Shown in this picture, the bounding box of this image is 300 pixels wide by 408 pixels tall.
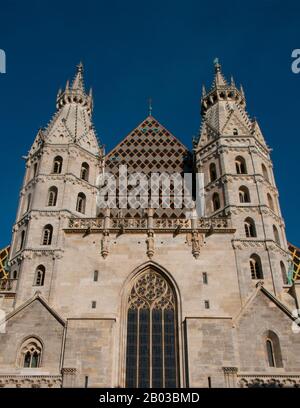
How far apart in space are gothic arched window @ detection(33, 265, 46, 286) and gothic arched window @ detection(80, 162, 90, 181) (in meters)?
5.51

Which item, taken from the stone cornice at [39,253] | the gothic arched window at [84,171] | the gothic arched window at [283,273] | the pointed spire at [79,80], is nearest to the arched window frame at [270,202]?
the gothic arched window at [283,273]

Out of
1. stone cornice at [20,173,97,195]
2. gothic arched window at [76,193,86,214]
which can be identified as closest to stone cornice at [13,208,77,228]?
gothic arched window at [76,193,86,214]

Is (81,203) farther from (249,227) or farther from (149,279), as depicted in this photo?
(249,227)

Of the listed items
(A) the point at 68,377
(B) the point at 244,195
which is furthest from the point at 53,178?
(A) the point at 68,377

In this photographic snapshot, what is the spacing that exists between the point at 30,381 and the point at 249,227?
10.2 m

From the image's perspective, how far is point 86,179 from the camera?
2267cm

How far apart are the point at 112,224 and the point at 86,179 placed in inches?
144

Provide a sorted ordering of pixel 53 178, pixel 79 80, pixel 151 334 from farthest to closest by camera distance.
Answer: pixel 79 80, pixel 53 178, pixel 151 334

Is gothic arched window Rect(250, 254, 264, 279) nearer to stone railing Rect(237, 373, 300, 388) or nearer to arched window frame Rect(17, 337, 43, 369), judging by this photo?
stone railing Rect(237, 373, 300, 388)

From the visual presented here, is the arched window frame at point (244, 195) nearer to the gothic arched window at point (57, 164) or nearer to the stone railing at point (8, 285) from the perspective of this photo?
the gothic arched window at point (57, 164)

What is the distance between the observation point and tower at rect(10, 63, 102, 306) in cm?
1853

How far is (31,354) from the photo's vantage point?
16312 millimetres

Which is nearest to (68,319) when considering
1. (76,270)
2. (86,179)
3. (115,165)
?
(76,270)
